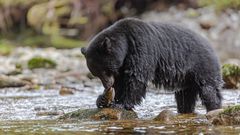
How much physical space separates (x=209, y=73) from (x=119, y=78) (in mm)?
1173

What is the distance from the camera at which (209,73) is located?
7332mm

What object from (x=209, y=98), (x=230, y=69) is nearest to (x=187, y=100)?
(x=209, y=98)

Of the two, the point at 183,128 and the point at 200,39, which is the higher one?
the point at 200,39

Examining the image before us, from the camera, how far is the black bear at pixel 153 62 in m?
6.77

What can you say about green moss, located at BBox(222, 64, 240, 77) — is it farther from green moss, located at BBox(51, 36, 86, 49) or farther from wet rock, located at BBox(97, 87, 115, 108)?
green moss, located at BBox(51, 36, 86, 49)

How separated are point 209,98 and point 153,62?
0.96 meters

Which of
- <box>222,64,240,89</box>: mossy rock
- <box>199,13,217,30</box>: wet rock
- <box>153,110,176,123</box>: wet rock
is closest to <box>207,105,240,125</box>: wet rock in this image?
<box>153,110,176,123</box>: wet rock

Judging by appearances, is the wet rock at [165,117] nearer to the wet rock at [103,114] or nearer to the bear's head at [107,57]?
the wet rock at [103,114]

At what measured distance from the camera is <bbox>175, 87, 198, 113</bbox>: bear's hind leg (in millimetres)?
7582

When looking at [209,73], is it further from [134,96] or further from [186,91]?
[134,96]

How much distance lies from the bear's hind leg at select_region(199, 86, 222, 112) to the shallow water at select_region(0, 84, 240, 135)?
0.27 m

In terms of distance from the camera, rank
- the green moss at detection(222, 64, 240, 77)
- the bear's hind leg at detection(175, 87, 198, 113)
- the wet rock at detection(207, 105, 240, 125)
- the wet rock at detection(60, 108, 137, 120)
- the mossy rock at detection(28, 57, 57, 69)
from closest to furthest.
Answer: the wet rock at detection(207, 105, 240, 125) < the wet rock at detection(60, 108, 137, 120) < the bear's hind leg at detection(175, 87, 198, 113) < the green moss at detection(222, 64, 240, 77) < the mossy rock at detection(28, 57, 57, 69)

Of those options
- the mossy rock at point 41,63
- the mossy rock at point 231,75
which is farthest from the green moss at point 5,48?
the mossy rock at point 231,75

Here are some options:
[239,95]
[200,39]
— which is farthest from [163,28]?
[239,95]
